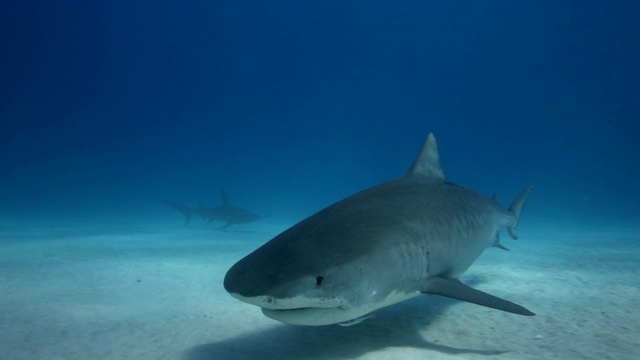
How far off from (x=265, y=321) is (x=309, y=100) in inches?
4630

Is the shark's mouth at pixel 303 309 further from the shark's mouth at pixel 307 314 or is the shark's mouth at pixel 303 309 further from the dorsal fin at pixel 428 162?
the dorsal fin at pixel 428 162

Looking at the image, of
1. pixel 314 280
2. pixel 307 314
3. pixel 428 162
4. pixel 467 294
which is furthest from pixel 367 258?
pixel 428 162

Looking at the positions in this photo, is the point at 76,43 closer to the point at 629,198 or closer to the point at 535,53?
the point at 535,53

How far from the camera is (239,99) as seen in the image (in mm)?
106250

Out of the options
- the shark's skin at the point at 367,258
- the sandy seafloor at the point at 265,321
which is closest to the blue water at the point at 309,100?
the sandy seafloor at the point at 265,321

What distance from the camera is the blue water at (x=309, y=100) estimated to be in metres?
55.7

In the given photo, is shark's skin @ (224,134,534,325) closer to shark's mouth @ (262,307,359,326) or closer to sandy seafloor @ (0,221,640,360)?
shark's mouth @ (262,307,359,326)

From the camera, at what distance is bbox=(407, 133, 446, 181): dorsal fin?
16.5ft

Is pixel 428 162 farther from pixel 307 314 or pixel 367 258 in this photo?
pixel 307 314

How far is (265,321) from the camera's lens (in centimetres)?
434

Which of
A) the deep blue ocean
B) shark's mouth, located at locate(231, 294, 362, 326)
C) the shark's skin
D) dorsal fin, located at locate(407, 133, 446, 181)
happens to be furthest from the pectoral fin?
the deep blue ocean

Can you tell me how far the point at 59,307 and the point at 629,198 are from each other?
240 feet

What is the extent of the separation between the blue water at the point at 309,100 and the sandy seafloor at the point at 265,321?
109 ft

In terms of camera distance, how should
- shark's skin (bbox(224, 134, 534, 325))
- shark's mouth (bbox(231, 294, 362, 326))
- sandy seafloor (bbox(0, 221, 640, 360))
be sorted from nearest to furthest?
shark's mouth (bbox(231, 294, 362, 326)) → shark's skin (bbox(224, 134, 534, 325)) → sandy seafloor (bbox(0, 221, 640, 360))
